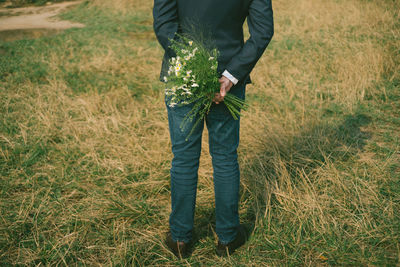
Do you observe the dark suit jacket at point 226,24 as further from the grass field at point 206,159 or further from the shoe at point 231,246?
the grass field at point 206,159

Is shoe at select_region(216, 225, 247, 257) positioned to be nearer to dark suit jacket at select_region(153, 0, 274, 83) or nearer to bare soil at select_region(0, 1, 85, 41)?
dark suit jacket at select_region(153, 0, 274, 83)

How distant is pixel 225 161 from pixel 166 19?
89 centimetres

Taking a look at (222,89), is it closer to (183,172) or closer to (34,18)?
(183,172)

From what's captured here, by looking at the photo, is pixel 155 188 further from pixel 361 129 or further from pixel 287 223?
pixel 361 129

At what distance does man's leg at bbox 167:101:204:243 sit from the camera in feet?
6.23

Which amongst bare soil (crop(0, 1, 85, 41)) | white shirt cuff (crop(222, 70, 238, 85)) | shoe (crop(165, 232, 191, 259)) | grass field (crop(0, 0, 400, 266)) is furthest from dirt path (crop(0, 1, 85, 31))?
white shirt cuff (crop(222, 70, 238, 85))

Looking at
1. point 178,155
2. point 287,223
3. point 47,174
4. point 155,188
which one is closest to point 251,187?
point 287,223

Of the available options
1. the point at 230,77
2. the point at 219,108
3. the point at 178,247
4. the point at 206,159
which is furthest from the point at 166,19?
the point at 206,159

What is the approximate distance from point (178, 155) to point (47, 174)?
1.86 meters

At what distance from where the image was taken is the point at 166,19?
1.77m

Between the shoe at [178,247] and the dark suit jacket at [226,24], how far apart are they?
120 centimetres

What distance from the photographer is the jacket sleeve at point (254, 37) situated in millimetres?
1678

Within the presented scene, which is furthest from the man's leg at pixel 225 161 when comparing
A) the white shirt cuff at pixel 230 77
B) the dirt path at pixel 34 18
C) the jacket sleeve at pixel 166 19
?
the dirt path at pixel 34 18

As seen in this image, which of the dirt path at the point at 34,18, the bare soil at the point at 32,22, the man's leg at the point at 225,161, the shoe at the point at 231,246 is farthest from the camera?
the dirt path at the point at 34,18
